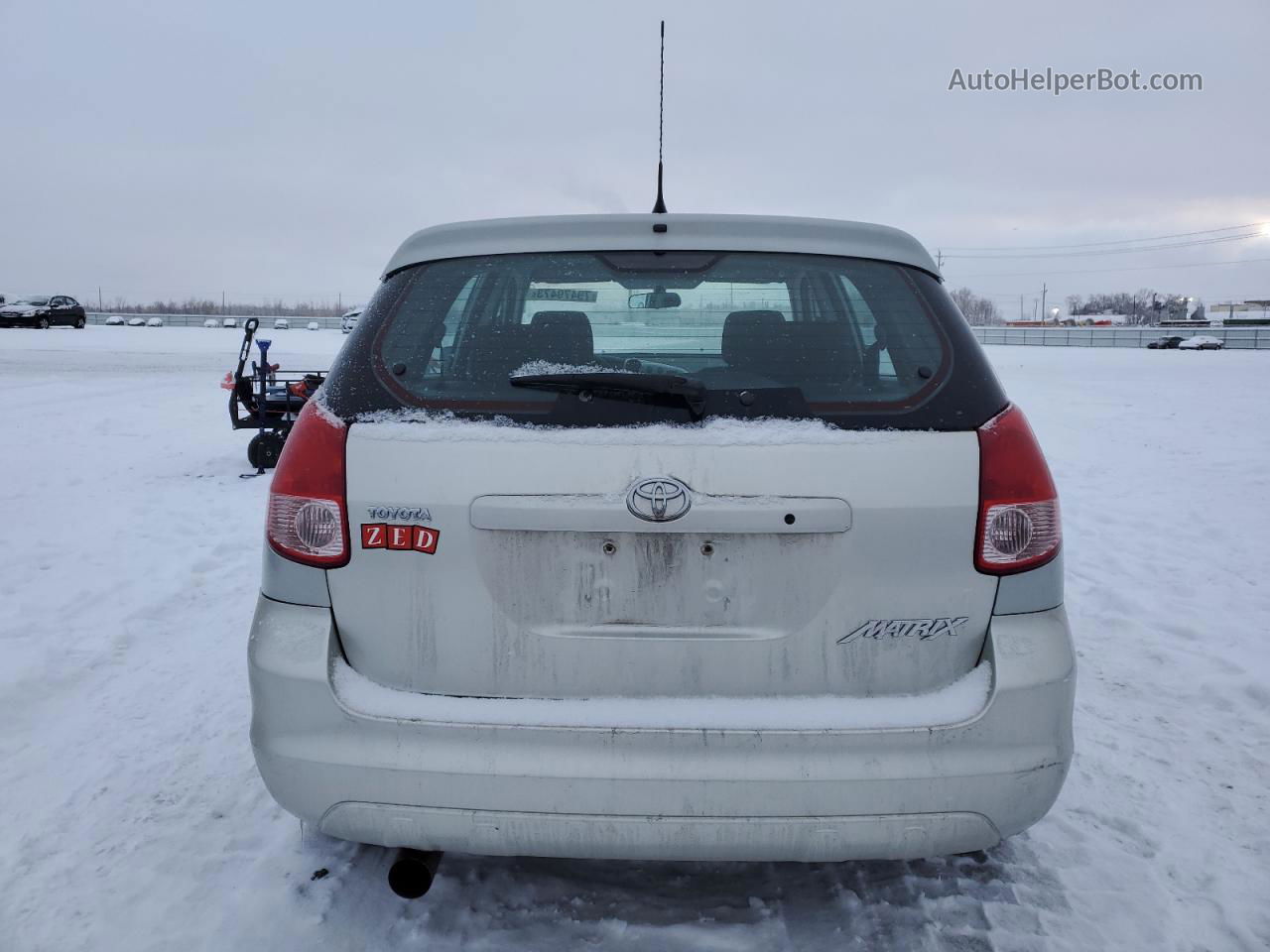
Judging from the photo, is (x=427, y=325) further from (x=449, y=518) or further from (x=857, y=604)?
(x=857, y=604)

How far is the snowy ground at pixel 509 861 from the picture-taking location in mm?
2373

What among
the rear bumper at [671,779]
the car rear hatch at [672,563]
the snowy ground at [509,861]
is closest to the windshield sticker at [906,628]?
the car rear hatch at [672,563]

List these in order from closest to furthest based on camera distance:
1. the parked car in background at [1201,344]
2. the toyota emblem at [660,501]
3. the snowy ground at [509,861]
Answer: the toyota emblem at [660,501], the snowy ground at [509,861], the parked car in background at [1201,344]

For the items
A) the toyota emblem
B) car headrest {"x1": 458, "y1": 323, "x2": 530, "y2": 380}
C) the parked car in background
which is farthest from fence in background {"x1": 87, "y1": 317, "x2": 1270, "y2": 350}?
the toyota emblem

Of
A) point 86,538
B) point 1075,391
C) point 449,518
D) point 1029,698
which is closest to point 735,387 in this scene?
point 449,518

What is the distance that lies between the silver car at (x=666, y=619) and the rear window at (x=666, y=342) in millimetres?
13

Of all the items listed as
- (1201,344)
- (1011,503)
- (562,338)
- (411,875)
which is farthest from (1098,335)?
(411,875)

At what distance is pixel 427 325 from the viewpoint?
2303mm

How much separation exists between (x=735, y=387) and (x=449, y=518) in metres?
0.72

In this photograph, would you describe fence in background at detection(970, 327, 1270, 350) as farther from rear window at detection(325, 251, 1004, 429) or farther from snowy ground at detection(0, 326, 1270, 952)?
rear window at detection(325, 251, 1004, 429)

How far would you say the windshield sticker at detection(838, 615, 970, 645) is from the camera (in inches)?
80.0

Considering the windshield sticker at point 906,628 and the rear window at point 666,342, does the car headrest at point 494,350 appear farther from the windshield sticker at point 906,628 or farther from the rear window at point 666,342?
the windshield sticker at point 906,628

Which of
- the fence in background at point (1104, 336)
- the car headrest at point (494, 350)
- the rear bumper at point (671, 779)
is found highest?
the fence in background at point (1104, 336)

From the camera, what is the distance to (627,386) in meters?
2.07
